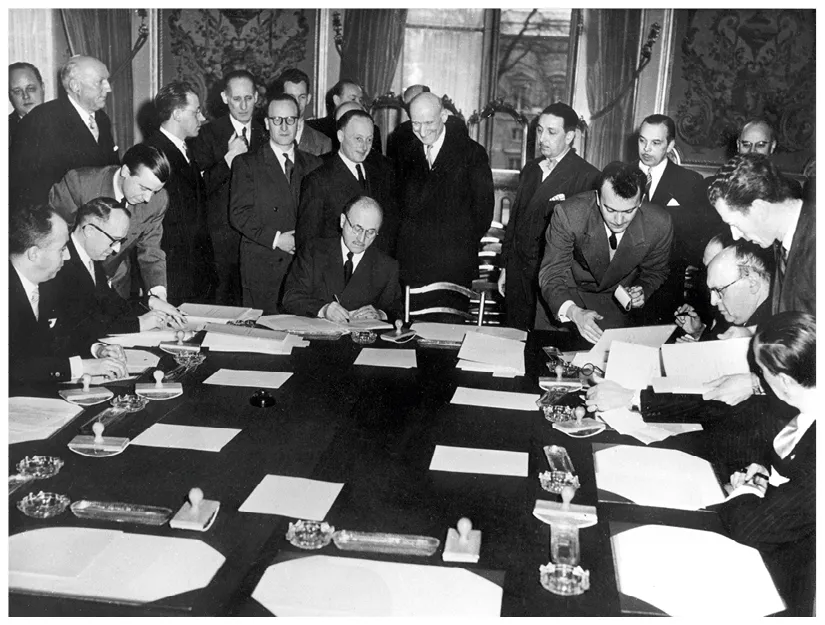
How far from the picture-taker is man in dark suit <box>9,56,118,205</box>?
3740 mm

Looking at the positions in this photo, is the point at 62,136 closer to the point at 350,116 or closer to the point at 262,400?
the point at 350,116

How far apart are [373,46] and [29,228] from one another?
4645mm

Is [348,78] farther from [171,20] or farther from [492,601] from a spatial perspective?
[492,601]

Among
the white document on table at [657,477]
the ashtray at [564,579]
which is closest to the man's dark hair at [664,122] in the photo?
the white document on table at [657,477]

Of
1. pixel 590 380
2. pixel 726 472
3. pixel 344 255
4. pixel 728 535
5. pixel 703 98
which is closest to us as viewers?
pixel 728 535

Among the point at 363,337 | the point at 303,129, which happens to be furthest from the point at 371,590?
the point at 303,129

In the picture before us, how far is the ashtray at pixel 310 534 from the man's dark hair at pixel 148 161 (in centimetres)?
246

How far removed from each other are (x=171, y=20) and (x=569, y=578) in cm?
631

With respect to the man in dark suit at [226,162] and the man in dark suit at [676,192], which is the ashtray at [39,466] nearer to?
the man in dark suit at [226,162]

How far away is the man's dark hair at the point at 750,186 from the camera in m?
2.27

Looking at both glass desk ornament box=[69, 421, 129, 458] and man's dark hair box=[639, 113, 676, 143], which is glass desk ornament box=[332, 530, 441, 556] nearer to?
glass desk ornament box=[69, 421, 129, 458]

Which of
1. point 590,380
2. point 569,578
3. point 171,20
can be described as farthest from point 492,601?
point 171,20

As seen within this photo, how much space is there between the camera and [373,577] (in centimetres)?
131

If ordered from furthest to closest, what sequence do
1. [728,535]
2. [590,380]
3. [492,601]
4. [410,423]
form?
1. [590,380]
2. [410,423]
3. [728,535]
4. [492,601]
